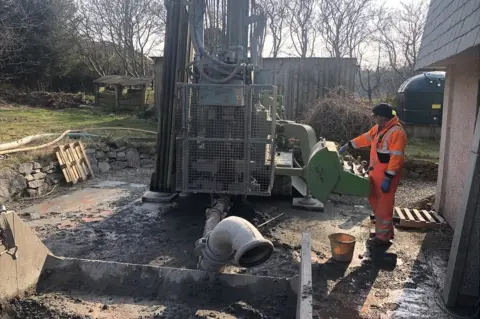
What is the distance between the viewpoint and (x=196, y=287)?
404cm

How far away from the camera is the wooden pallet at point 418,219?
6.99 metres

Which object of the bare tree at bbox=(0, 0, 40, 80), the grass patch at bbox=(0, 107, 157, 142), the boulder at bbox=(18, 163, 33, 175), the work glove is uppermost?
the bare tree at bbox=(0, 0, 40, 80)

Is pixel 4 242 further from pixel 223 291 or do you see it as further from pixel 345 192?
pixel 345 192

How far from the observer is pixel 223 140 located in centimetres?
652

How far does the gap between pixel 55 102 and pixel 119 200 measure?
15.3 m

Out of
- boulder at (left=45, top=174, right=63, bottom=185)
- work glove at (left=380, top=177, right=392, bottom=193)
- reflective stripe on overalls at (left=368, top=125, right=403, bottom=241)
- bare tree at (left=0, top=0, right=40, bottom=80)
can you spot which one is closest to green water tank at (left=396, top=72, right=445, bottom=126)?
reflective stripe on overalls at (left=368, top=125, right=403, bottom=241)

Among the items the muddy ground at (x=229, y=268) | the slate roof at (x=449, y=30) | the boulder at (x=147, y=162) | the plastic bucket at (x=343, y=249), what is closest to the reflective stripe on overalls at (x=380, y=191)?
the muddy ground at (x=229, y=268)

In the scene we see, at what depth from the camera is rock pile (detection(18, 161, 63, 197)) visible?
845 centimetres

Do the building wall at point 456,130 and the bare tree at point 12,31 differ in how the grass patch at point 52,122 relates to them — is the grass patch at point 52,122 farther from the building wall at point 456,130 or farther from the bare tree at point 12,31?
the building wall at point 456,130

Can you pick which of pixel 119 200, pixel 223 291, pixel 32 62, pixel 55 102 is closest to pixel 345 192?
pixel 223 291

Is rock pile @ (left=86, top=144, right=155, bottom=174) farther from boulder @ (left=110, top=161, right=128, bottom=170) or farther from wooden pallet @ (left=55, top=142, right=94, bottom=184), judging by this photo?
wooden pallet @ (left=55, top=142, right=94, bottom=184)

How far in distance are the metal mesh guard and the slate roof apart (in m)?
2.37

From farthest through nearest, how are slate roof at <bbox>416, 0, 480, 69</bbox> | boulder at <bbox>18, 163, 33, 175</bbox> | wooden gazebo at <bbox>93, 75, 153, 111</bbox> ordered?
1. wooden gazebo at <bbox>93, 75, 153, 111</bbox>
2. boulder at <bbox>18, 163, 33, 175</bbox>
3. slate roof at <bbox>416, 0, 480, 69</bbox>

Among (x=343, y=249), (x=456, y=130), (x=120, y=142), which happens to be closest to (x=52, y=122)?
(x=120, y=142)
